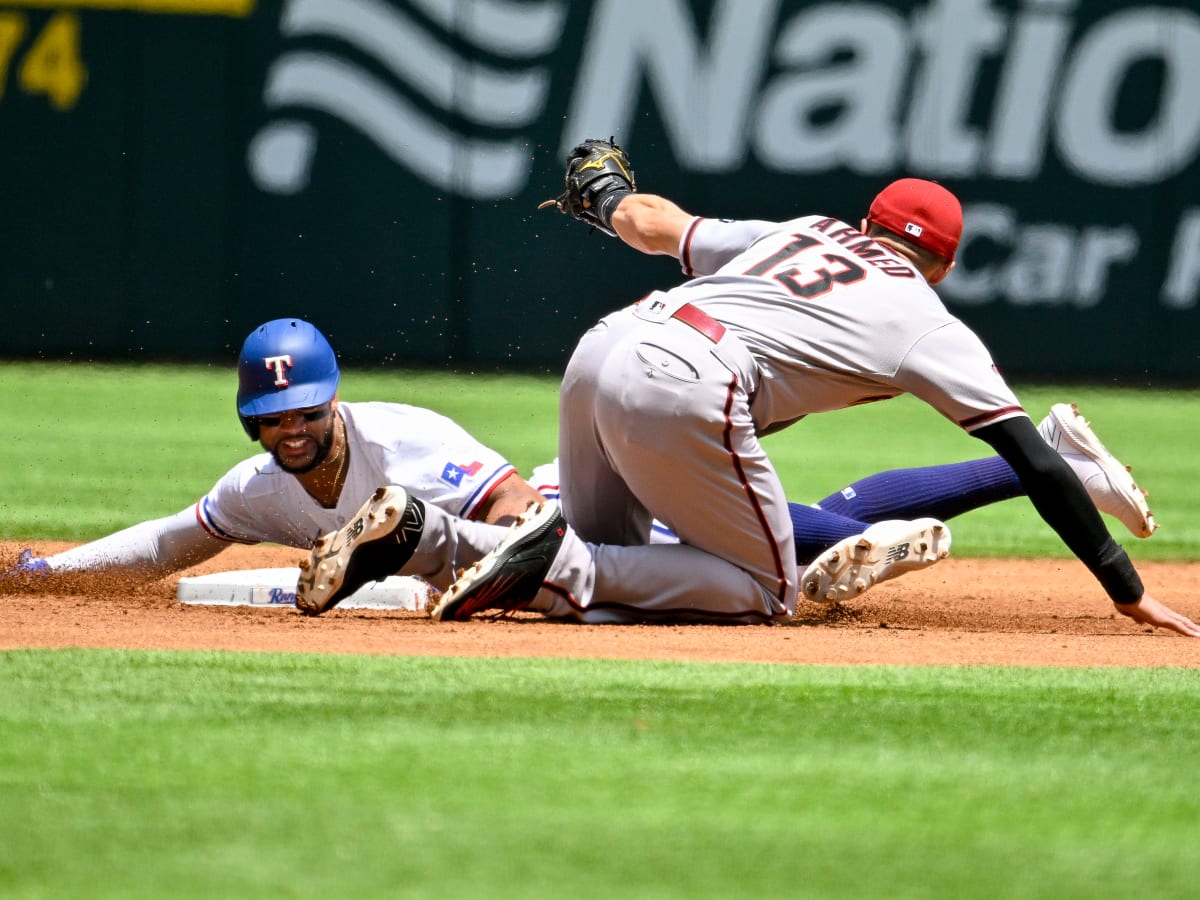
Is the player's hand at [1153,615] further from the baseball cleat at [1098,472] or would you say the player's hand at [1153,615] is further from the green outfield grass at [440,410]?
the green outfield grass at [440,410]

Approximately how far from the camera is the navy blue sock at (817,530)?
5.36 metres

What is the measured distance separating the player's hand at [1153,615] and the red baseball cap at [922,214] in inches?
40.3

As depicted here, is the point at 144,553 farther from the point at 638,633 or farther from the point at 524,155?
the point at 524,155

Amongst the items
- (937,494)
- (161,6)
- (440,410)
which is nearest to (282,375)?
(937,494)

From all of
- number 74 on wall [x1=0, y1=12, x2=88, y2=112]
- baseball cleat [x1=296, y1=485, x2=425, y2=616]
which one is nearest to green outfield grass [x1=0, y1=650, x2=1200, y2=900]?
baseball cleat [x1=296, y1=485, x2=425, y2=616]

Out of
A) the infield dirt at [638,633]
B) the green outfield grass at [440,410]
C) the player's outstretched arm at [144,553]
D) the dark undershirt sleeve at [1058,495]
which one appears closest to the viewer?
the infield dirt at [638,633]

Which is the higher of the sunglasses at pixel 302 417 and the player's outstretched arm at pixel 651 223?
the player's outstretched arm at pixel 651 223

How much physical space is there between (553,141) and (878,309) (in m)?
9.83

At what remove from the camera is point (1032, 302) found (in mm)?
14211

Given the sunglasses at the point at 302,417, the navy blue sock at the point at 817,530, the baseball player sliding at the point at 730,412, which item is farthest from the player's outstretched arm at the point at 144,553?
the navy blue sock at the point at 817,530

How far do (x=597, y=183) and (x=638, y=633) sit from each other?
4.17 feet

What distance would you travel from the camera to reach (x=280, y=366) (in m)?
4.96

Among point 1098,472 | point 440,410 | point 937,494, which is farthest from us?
point 440,410

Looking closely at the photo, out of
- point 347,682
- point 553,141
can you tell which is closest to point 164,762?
point 347,682
